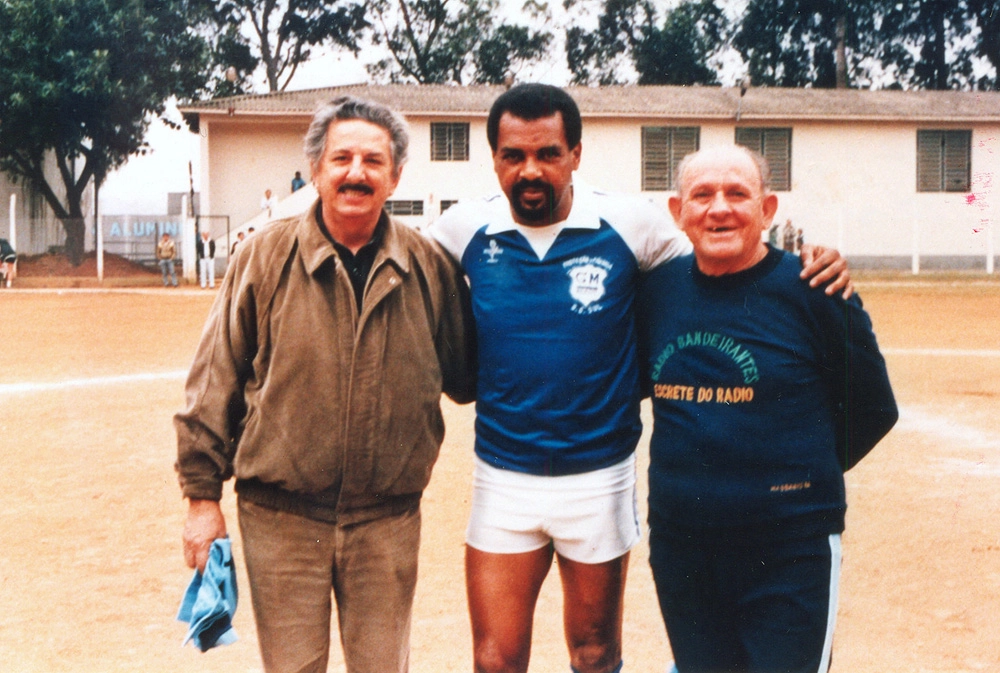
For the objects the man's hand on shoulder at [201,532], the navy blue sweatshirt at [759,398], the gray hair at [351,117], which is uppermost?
the gray hair at [351,117]

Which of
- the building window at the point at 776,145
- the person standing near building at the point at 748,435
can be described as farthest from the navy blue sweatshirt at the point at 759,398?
the building window at the point at 776,145

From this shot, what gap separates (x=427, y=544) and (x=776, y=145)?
1119 inches

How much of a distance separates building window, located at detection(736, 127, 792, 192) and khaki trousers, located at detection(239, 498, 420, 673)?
30.4 metres

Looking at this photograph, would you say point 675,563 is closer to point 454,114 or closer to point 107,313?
point 107,313

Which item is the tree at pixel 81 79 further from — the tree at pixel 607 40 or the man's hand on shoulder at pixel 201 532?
the man's hand on shoulder at pixel 201 532

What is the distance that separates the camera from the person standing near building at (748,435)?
9.35 ft

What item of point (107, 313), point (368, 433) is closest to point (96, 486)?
point (368, 433)

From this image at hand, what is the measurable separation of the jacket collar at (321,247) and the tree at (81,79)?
31467 mm

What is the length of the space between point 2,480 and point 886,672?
577 cm

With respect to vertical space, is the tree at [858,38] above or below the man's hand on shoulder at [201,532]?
above

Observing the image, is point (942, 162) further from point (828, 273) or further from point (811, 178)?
point (828, 273)

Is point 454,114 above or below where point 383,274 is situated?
above

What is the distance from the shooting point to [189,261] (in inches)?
1195

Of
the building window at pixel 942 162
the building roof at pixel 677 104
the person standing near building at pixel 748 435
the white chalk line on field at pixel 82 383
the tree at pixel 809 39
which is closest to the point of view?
the person standing near building at pixel 748 435
